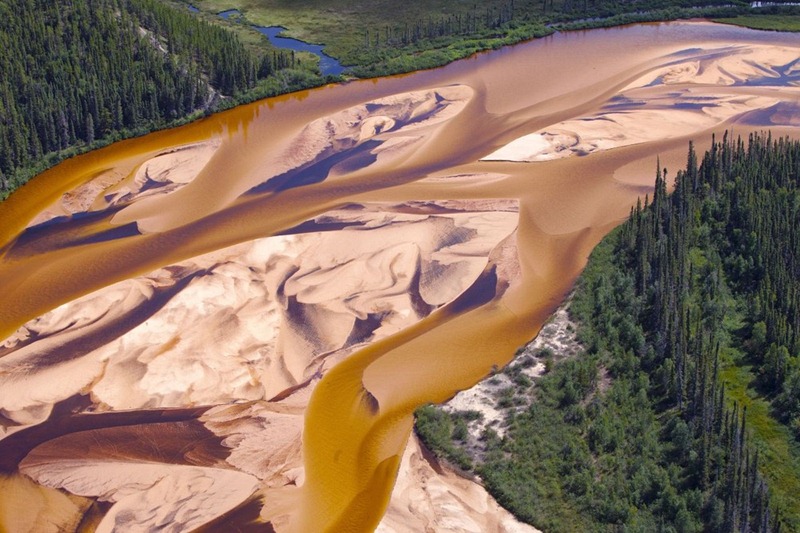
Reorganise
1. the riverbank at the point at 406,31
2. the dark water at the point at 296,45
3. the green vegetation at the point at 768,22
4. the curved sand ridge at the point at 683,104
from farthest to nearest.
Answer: the green vegetation at the point at 768,22 < the dark water at the point at 296,45 < the riverbank at the point at 406,31 < the curved sand ridge at the point at 683,104

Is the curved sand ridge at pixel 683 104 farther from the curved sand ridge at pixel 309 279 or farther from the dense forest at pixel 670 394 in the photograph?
the dense forest at pixel 670 394

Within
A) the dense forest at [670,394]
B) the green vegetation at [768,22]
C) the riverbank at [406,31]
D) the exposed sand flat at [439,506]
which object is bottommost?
the exposed sand flat at [439,506]

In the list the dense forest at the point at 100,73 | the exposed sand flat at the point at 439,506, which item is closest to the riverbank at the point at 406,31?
the dense forest at the point at 100,73

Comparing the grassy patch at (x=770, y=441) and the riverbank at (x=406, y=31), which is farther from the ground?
the riverbank at (x=406, y=31)

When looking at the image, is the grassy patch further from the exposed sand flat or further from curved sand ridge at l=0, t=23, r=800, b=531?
curved sand ridge at l=0, t=23, r=800, b=531

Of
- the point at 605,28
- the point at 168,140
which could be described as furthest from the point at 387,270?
the point at 605,28

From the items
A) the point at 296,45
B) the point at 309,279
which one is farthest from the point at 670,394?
the point at 296,45
